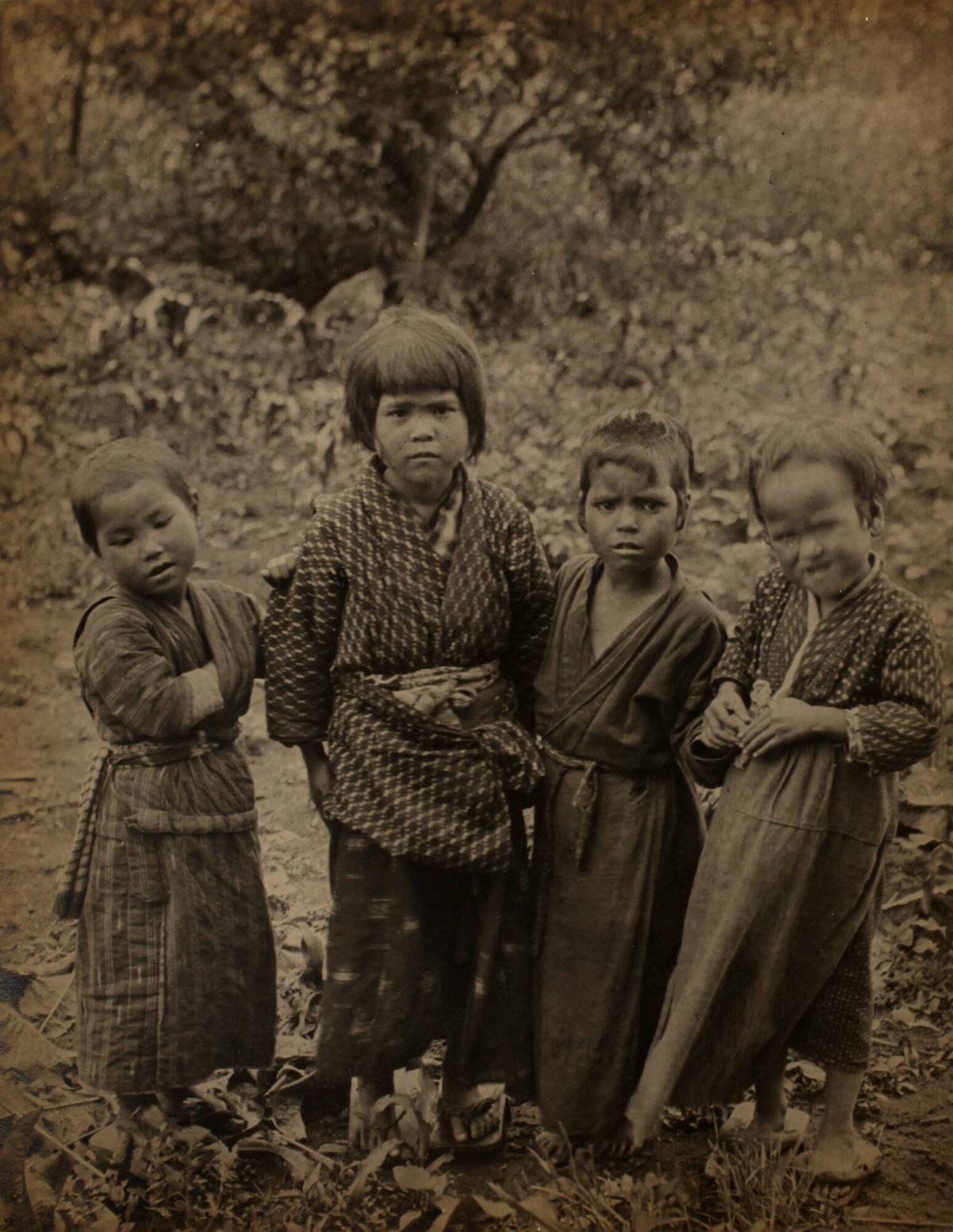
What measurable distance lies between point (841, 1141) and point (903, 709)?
93 centimetres

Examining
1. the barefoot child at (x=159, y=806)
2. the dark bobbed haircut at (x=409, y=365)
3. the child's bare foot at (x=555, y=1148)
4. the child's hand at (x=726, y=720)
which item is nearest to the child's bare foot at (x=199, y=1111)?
the barefoot child at (x=159, y=806)

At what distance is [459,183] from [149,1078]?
1979 millimetres

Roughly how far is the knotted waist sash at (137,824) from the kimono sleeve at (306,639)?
0.51 ft

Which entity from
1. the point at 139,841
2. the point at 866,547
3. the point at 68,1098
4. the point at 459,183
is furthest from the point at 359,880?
the point at 459,183

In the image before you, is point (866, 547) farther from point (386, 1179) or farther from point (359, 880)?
point (386, 1179)

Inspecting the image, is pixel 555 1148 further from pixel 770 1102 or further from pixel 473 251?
pixel 473 251

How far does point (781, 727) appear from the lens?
7.18ft

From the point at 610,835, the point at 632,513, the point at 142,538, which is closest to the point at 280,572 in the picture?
the point at 142,538

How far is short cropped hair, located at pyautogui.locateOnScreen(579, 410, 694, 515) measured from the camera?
2.24 metres

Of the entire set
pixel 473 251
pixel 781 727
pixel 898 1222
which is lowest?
pixel 898 1222

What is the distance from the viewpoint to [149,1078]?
2.40 m

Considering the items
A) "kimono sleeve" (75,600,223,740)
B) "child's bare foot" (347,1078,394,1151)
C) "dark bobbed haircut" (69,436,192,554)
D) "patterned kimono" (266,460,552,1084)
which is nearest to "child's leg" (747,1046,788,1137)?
"patterned kimono" (266,460,552,1084)

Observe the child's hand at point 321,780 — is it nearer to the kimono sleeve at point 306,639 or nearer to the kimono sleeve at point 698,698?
the kimono sleeve at point 306,639

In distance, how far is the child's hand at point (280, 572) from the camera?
2314 mm
